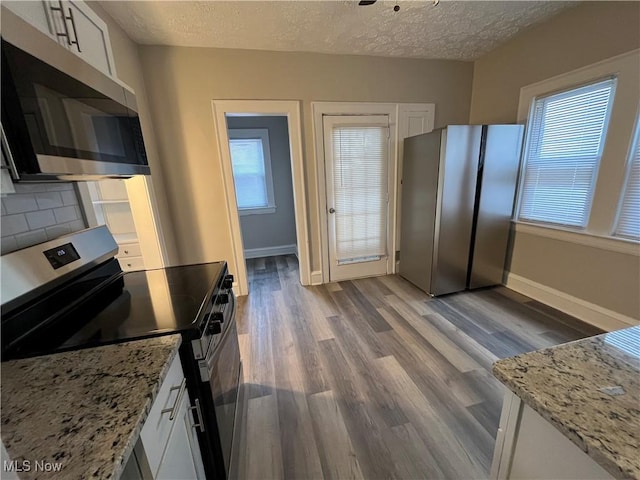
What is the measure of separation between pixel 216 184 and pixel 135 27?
1.38m

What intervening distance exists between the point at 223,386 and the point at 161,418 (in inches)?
19.4

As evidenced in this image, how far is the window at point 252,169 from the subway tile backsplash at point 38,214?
2.91 metres

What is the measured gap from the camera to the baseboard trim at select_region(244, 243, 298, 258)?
457cm

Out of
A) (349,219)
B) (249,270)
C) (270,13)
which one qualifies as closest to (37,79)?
(270,13)

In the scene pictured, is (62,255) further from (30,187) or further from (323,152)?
(323,152)

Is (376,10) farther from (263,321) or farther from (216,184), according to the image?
(263,321)

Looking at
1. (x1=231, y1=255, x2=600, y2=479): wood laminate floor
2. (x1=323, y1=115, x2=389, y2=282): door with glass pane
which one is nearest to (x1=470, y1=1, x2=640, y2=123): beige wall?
(x1=323, y1=115, x2=389, y2=282): door with glass pane

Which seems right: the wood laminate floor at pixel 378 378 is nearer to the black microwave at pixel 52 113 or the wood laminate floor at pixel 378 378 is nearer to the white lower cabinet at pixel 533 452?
the white lower cabinet at pixel 533 452

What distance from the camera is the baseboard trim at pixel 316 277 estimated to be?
11.1 feet

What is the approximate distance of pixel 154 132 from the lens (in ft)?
8.43

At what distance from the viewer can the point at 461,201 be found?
2684 millimetres

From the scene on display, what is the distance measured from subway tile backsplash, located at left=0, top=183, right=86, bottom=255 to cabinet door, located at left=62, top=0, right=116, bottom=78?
0.58 metres

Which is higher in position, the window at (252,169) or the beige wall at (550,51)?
the beige wall at (550,51)

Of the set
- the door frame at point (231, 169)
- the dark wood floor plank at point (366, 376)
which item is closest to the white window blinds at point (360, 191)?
the door frame at point (231, 169)
